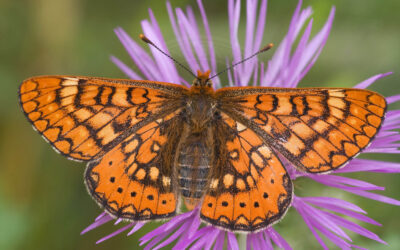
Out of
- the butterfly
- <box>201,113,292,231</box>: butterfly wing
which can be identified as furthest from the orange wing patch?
<box>201,113,292,231</box>: butterfly wing

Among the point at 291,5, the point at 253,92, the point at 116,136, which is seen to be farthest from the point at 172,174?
the point at 291,5

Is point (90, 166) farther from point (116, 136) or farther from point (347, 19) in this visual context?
point (347, 19)

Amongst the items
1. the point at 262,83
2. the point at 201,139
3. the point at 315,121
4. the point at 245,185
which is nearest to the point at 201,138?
the point at 201,139

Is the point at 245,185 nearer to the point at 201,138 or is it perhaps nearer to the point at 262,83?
the point at 201,138

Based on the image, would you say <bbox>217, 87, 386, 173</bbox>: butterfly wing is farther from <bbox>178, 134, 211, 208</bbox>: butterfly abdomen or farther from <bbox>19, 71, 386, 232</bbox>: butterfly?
<bbox>178, 134, 211, 208</bbox>: butterfly abdomen

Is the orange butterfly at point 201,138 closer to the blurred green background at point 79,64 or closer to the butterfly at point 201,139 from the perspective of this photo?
the butterfly at point 201,139

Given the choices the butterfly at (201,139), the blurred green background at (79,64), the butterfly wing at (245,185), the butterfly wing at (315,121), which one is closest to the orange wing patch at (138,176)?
the butterfly at (201,139)
